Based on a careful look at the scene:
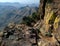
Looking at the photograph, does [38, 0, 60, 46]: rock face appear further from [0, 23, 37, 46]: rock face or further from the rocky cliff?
[0, 23, 37, 46]: rock face

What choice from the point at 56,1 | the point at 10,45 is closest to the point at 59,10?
the point at 56,1

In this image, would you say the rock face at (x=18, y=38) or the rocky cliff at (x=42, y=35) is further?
the rock face at (x=18, y=38)

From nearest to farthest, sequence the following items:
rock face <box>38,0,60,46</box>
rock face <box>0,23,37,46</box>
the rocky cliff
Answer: rock face <box>38,0,60,46</box> < the rocky cliff < rock face <box>0,23,37,46</box>

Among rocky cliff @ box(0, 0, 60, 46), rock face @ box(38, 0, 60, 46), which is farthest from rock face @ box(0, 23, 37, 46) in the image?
rock face @ box(38, 0, 60, 46)

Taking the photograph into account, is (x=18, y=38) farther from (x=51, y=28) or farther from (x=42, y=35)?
(x=51, y=28)

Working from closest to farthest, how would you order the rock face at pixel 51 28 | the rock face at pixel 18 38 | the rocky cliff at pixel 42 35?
the rock face at pixel 51 28 → the rocky cliff at pixel 42 35 → the rock face at pixel 18 38

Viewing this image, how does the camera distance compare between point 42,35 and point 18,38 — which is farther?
point 42,35

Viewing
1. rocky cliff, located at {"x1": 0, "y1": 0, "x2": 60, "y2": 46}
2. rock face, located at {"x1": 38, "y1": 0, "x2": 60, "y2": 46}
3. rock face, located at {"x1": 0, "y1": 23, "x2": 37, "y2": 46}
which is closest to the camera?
rock face, located at {"x1": 38, "y1": 0, "x2": 60, "y2": 46}

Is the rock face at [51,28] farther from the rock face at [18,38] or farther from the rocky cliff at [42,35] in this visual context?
the rock face at [18,38]

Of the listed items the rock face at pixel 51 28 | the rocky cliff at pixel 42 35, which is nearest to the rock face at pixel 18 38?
the rocky cliff at pixel 42 35

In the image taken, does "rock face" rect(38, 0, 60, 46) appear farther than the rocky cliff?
No

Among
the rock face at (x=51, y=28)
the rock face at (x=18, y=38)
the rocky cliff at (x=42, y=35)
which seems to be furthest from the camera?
the rock face at (x=18, y=38)

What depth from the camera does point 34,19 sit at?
4909 cm

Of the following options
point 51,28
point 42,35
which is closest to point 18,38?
point 42,35
